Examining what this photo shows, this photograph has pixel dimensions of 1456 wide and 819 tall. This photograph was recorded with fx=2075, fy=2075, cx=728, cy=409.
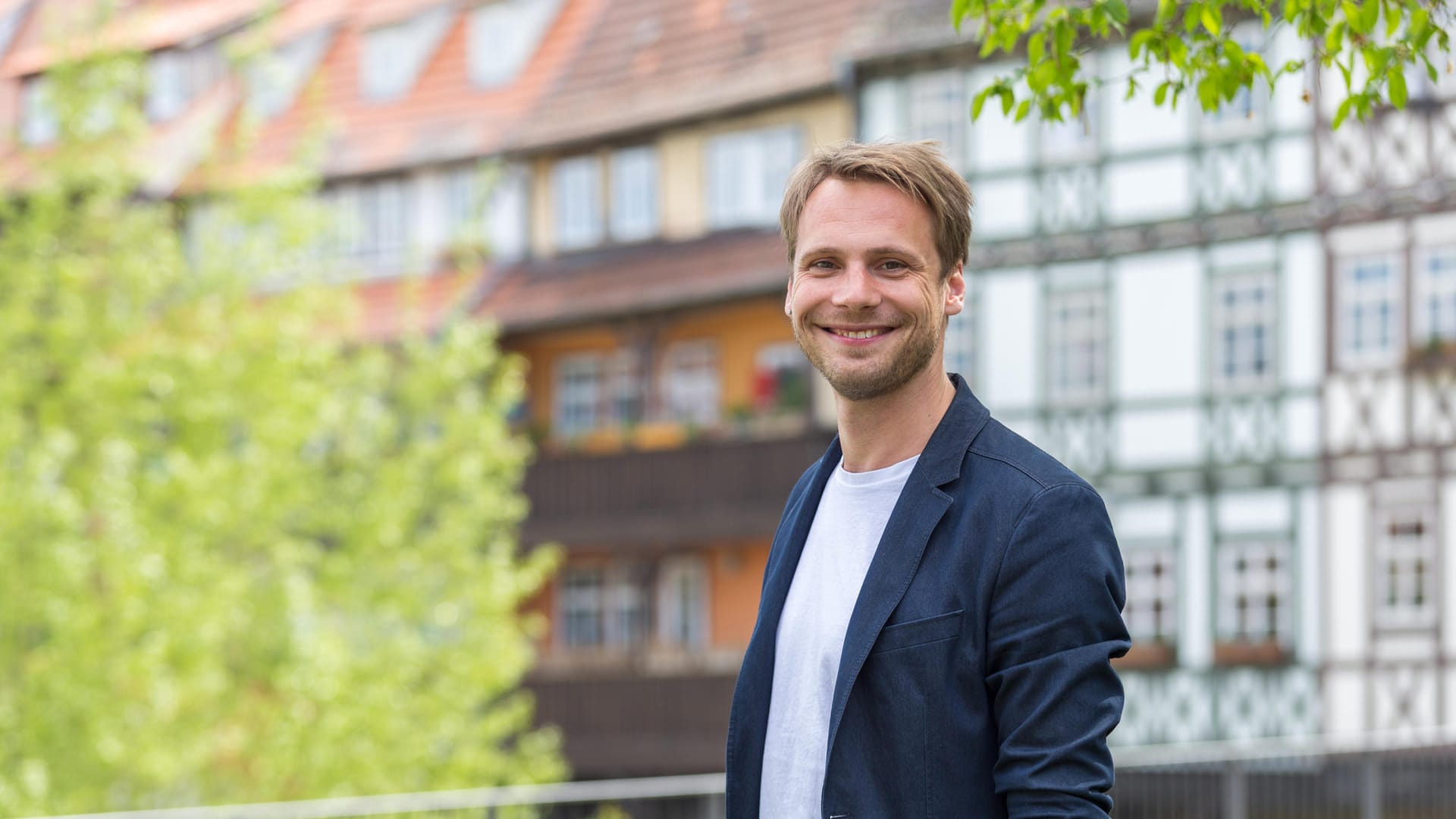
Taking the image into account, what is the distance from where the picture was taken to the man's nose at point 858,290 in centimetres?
287

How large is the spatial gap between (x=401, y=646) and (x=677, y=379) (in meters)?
7.54

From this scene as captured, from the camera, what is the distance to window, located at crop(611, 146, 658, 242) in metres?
28.7

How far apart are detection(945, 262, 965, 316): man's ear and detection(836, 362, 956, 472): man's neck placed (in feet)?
0.30

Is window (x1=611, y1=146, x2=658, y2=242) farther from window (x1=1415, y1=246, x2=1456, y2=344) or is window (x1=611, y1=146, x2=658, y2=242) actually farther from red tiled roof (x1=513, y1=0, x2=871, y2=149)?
window (x1=1415, y1=246, x2=1456, y2=344)

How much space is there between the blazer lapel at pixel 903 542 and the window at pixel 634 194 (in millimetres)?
25827

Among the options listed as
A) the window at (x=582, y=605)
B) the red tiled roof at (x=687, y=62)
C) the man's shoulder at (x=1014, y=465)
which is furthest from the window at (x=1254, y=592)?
the man's shoulder at (x=1014, y=465)

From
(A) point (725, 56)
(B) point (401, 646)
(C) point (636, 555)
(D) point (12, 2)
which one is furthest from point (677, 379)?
(D) point (12, 2)

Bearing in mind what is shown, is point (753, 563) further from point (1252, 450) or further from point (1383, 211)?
point (1383, 211)

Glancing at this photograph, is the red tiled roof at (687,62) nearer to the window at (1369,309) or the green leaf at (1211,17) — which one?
the window at (1369,309)

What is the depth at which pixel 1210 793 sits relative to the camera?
12758mm

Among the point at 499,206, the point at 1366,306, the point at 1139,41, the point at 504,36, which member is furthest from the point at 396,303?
the point at 1139,41

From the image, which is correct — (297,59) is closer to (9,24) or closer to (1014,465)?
(9,24)

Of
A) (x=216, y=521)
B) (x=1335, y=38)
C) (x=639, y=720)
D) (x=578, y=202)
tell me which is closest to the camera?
(x=1335, y=38)

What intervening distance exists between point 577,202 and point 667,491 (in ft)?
15.9
